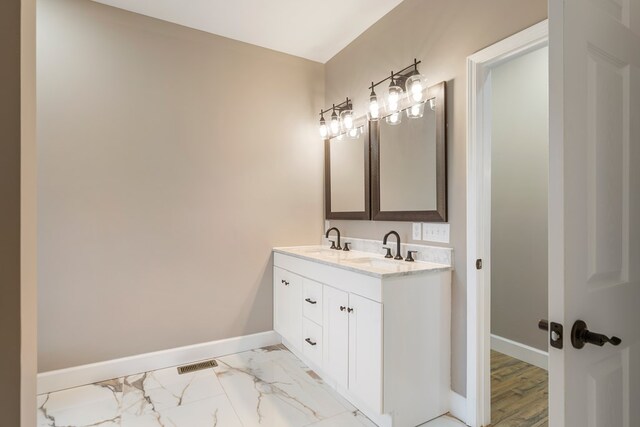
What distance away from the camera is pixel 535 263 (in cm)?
256

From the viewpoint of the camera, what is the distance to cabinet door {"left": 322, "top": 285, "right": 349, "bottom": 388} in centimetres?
193

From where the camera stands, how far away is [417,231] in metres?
2.18

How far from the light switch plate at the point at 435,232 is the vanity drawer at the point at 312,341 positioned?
0.94 meters

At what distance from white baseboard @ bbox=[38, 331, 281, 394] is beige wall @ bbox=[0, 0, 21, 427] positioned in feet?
7.48

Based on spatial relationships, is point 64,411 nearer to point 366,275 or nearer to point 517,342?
point 366,275

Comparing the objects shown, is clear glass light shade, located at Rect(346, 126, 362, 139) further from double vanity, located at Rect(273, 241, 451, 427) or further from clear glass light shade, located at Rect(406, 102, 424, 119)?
double vanity, located at Rect(273, 241, 451, 427)

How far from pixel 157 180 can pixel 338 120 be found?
5.17ft

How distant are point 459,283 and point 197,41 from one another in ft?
8.74

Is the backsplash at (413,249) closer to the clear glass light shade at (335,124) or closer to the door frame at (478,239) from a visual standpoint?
the door frame at (478,239)

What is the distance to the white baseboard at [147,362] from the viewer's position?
85.9 inches

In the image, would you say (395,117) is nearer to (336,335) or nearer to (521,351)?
(336,335)

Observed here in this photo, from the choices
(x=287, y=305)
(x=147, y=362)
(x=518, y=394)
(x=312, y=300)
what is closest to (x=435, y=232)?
(x=312, y=300)

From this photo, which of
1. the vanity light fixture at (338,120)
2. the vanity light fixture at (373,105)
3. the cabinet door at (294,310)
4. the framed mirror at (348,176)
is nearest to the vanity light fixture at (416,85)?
the vanity light fixture at (373,105)

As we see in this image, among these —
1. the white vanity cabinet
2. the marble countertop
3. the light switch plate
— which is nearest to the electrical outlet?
the light switch plate
